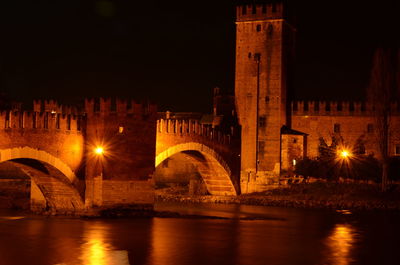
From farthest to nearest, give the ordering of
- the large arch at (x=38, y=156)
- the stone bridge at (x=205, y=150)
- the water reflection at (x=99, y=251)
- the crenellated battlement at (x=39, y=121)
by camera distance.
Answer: the stone bridge at (x=205, y=150), the crenellated battlement at (x=39, y=121), the large arch at (x=38, y=156), the water reflection at (x=99, y=251)

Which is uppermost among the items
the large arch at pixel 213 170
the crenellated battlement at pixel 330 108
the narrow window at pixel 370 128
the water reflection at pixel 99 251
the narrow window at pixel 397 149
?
the crenellated battlement at pixel 330 108

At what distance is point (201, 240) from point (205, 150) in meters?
13.7

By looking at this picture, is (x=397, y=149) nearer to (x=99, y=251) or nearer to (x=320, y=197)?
(x=320, y=197)

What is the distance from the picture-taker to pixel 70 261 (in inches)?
637

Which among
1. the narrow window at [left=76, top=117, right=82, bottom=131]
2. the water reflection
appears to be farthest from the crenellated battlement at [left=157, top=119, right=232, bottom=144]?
the water reflection

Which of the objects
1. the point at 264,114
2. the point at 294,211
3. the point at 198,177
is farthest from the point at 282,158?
the point at 294,211

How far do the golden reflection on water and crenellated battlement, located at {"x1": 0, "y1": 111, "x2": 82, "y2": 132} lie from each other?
887 cm

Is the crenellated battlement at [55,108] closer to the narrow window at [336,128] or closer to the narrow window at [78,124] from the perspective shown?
the narrow window at [78,124]

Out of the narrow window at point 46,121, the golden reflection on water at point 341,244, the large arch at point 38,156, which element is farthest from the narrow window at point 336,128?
the narrow window at point 46,121

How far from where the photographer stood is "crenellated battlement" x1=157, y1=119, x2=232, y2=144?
96.2 feet

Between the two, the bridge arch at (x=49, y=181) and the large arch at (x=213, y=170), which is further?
the large arch at (x=213, y=170)

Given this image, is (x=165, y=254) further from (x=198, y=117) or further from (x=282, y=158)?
(x=198, y=117)

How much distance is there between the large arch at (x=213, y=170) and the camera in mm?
34022

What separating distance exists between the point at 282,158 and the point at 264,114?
2.46 meters
